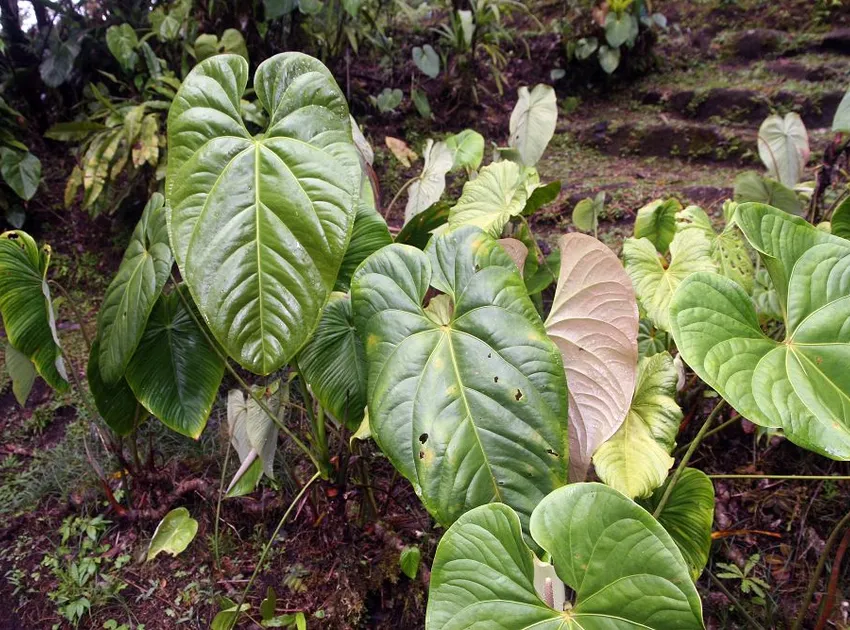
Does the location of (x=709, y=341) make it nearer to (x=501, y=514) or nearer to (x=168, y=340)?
(x=501, y=514)

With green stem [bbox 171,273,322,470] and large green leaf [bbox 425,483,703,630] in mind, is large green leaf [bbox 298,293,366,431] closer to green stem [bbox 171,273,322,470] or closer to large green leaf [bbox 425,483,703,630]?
green stem [bbox 171,273,322,470]

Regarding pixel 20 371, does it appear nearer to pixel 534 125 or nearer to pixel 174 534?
pixel 174 534

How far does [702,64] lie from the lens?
366 cm

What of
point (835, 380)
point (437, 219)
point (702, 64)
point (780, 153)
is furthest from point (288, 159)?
point (702, 64)

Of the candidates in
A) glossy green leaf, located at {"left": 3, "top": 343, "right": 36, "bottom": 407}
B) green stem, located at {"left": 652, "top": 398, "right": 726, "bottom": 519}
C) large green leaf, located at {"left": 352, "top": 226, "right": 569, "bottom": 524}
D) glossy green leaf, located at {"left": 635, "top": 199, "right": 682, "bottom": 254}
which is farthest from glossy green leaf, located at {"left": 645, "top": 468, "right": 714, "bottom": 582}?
glossy green leaf, located at {"left": 3, "top": 343, "right": 36, "bottom": 407}

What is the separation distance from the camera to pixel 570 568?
546 mm

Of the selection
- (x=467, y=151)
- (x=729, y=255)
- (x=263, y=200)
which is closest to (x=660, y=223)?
(x=729, y=255)

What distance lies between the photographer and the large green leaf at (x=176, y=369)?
3.88ft

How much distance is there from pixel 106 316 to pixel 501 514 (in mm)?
932

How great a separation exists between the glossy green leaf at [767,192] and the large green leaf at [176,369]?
4.95ft

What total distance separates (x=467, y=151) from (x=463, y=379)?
1130mm

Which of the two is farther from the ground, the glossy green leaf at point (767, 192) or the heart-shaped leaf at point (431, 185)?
the heart-shaped leaf at point (431, 185)

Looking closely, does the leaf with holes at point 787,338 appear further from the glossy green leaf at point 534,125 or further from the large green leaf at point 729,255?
the glossy green leaf at point 534,125

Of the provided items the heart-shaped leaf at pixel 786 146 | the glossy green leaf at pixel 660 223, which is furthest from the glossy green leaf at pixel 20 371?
the heart-shaped leaf at pixel 786 146
